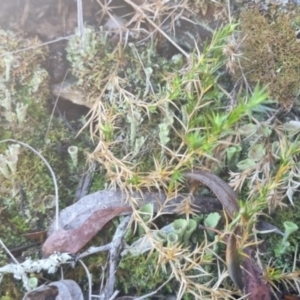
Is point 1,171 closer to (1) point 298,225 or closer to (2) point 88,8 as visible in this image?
(2) point 88,8

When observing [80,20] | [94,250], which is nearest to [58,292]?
[94,250]

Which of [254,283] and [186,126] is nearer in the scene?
[254,283]

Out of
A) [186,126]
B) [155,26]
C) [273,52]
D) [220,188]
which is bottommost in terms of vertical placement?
[220,188]

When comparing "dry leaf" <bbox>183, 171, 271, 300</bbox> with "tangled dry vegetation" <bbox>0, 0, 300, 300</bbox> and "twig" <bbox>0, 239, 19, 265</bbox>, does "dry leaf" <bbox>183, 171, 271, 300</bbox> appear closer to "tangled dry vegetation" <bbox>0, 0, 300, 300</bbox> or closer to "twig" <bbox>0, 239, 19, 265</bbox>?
"tangled dry vegetation" <bbox>0, 0, 300, 300</bbox>

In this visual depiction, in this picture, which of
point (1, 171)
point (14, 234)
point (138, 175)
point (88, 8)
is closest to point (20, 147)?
point (1, 171)

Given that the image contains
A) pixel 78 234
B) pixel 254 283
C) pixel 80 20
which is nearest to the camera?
pixel 254 283

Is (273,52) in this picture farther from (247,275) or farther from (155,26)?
(247,275)

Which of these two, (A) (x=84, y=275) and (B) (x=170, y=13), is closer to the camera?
(A) (x=84, y=275)

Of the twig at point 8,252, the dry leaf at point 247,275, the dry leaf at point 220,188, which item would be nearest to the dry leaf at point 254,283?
the dry leaf at point 247,275
